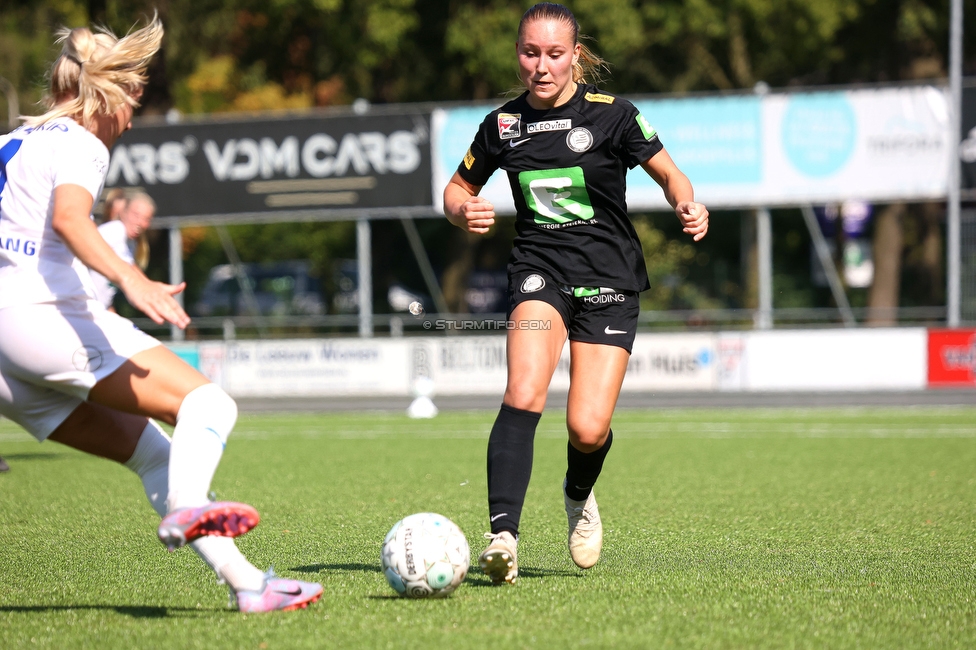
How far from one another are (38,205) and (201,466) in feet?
3.23

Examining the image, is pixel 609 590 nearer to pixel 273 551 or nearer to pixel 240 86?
pixel 273 551

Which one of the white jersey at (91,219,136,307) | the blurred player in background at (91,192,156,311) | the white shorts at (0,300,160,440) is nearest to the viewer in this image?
the white shorts at (0,300,160,440)

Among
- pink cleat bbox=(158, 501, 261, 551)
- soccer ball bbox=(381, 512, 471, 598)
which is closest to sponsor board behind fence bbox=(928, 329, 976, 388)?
soccer ball bbox=(381, 512, 471, 598)

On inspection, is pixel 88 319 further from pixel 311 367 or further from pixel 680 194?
pixel 311 367

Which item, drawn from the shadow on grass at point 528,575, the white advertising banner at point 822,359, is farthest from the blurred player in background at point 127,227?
the white advertising banner at point 822,359

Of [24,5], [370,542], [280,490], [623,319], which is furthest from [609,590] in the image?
[24,5]

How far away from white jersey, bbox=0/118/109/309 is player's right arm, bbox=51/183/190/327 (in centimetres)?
9

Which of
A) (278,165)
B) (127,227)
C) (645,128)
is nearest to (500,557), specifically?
(645,128)

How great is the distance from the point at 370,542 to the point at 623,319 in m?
1.94

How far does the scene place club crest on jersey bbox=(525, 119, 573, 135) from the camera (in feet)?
15.9

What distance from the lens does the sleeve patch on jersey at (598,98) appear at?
4.91 metres

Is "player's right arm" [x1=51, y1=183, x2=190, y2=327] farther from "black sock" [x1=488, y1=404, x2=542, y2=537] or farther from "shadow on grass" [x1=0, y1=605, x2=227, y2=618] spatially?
"black sock" [x1=488, y1=404, x2=542, y2=537]

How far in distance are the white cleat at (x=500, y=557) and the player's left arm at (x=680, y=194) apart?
141 cm

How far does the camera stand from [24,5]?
27.2 metres
